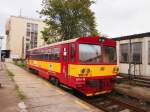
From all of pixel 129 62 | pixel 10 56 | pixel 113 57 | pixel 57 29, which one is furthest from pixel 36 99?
pixel 10 56

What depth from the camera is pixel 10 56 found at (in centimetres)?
6606

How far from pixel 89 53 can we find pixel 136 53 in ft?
23.2

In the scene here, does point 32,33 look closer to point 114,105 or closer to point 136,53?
point 136,53

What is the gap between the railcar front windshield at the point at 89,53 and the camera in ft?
35.2

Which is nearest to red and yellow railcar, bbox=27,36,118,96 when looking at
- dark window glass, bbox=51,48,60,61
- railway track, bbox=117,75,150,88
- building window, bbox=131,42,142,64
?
dark window glass, bbox=51,48,60,61

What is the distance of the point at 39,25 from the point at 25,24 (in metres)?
4.66

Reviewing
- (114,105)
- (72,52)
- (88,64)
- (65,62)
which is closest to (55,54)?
(65,62)

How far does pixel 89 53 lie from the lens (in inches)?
432

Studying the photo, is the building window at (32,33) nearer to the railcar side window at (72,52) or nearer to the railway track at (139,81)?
the railway track at (139,81)

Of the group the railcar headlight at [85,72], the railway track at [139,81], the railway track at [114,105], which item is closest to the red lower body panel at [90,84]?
the railcar headlight at [85,72]

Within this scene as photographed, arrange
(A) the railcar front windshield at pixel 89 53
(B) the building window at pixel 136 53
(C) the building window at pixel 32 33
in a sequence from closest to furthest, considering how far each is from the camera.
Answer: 1. (A) the railcar front windshield at pixel 89 53
2. (B) the building window at pixel 136 53
3. (C) the building window at pixel 32 33

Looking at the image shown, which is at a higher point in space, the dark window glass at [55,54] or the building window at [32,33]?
the building window at [32,33]

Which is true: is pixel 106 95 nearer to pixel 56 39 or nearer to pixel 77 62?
pixel 77 62

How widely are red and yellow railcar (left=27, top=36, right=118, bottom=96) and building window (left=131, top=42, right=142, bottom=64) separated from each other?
4975 millimetres
